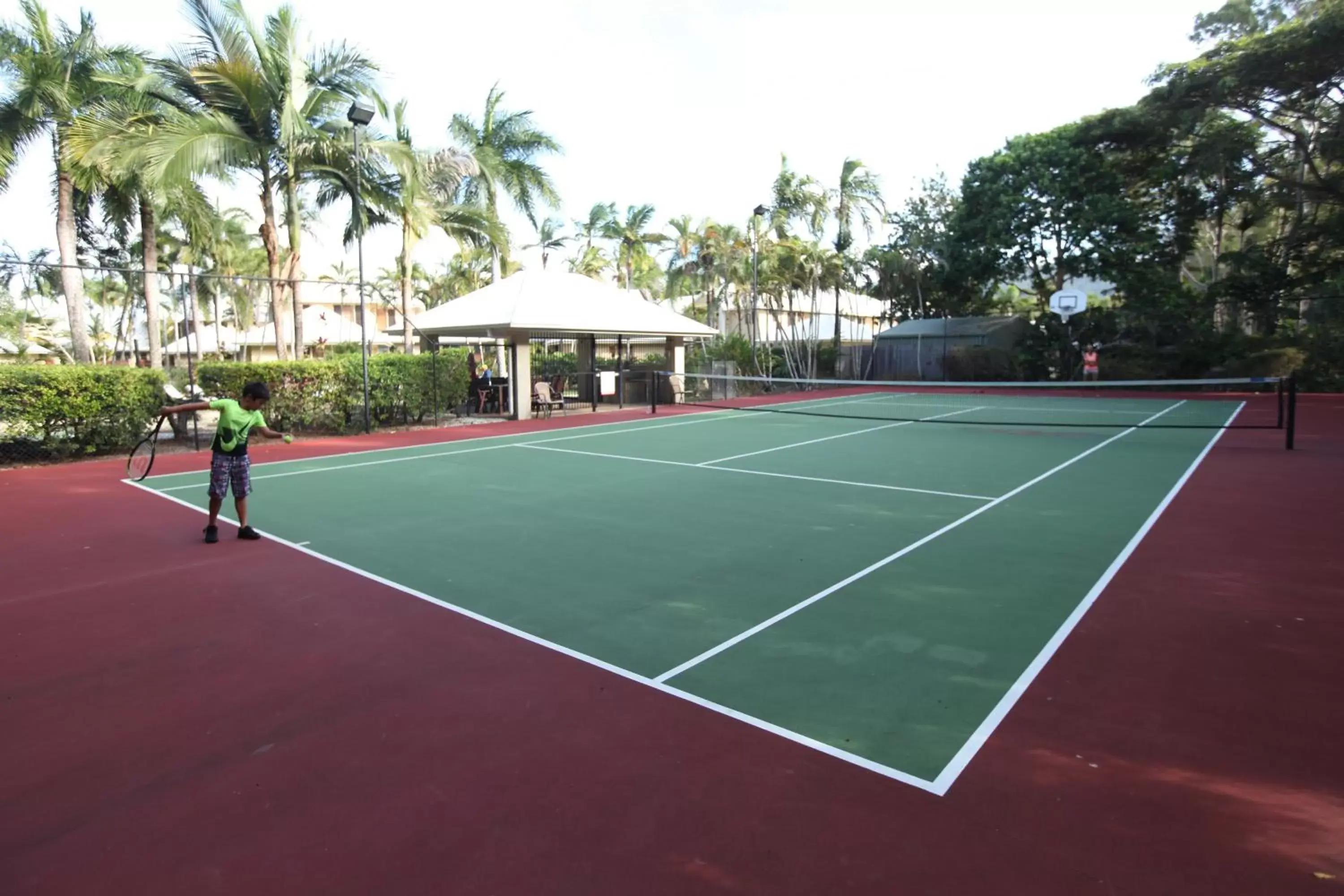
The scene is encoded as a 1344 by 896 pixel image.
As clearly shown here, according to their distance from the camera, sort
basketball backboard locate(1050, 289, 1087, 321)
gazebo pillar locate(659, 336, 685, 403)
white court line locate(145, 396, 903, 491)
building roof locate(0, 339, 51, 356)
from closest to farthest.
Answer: white court line locate(145, 396, 903, 491), gazebo pillar locate(659, 336, 685, 403), basketball backboard locate(1050, 289, 1087, 321), building roof locate(0, 339, 51, 356)

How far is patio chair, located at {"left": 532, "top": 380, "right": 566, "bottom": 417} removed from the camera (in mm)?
20750

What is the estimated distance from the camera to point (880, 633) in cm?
488

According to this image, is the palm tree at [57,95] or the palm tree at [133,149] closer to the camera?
the palm tree at [133,149]

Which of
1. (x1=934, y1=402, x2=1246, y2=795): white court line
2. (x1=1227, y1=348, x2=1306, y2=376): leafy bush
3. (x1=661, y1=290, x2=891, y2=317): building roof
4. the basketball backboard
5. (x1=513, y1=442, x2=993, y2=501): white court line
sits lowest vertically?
(x1=934, y1=402, x2=1246, y2=795): white court line

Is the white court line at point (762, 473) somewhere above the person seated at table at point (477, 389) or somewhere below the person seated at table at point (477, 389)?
below

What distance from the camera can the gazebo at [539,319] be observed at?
19969 mm

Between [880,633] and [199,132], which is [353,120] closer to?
[199,132]

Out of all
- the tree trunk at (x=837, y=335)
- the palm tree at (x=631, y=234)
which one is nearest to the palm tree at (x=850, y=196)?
the tree trunk at (x=837, y=335)

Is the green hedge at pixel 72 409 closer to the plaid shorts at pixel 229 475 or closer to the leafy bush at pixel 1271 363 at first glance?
the plaid shorts at pixel 229 475

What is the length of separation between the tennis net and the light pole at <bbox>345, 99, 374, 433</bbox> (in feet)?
24.6

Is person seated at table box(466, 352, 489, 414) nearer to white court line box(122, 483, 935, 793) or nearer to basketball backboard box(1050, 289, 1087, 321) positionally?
white court line box(122, 483, 935, 793)

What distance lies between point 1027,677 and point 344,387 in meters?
15.6

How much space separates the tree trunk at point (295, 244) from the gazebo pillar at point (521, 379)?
4.88m

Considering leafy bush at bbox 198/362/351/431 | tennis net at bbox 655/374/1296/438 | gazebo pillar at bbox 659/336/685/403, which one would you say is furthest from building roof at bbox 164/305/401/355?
tennis net at bbox 655/374/1296/438
